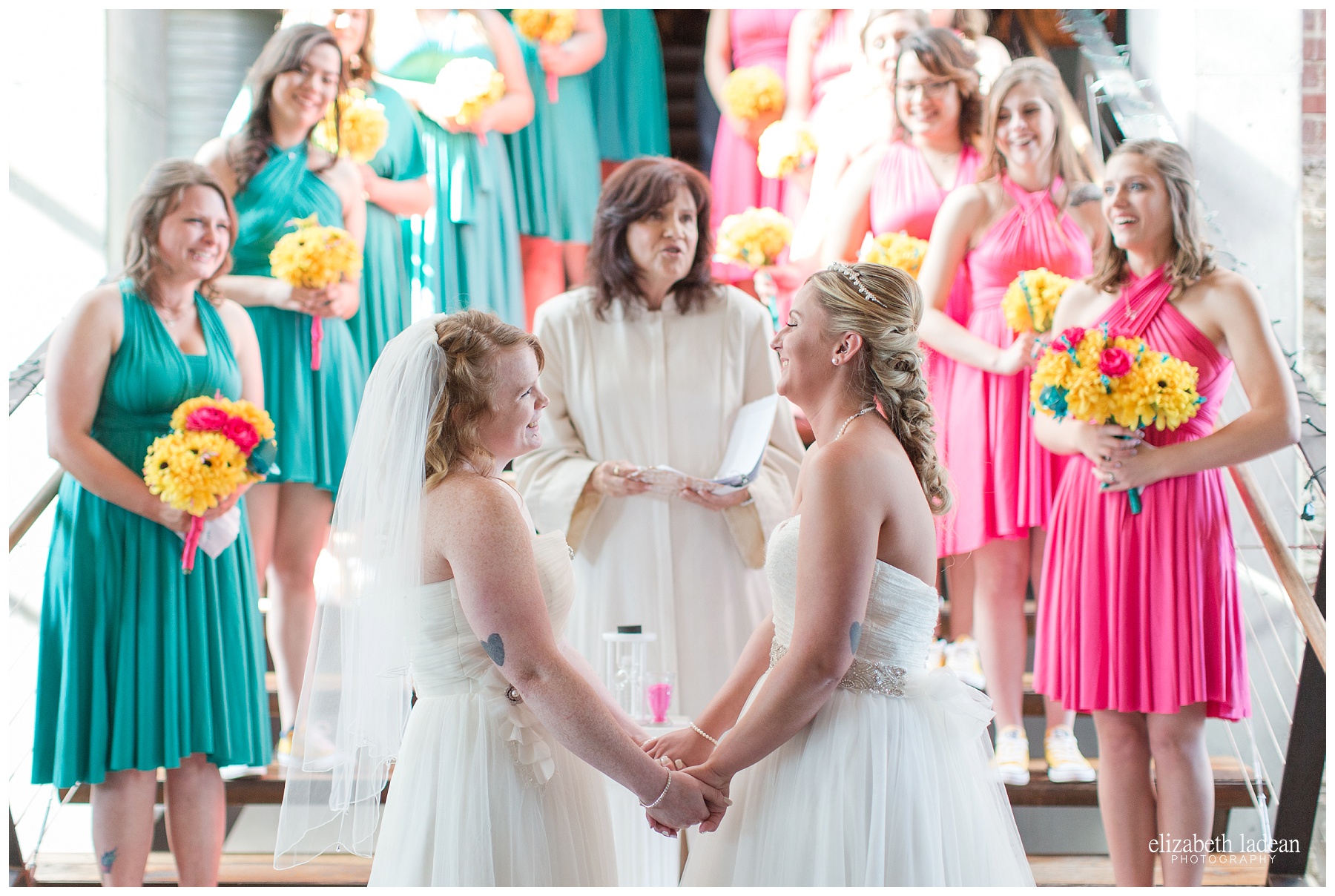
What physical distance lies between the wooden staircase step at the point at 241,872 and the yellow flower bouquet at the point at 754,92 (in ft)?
11.1

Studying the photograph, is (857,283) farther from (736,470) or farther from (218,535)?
(218,535)

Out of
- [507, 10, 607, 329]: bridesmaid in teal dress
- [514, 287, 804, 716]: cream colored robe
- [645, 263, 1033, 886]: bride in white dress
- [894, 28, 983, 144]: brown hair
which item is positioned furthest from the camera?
[507, 10, 607, 329]: bridesmaid in teal dress

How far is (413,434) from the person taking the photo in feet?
6.75

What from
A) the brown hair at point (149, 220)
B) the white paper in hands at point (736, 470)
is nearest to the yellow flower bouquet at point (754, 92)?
the white paper in hands at point (736, 470)

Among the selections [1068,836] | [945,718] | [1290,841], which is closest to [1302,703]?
[1290,841]

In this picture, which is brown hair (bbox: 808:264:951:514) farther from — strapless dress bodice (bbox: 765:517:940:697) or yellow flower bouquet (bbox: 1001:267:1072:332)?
yellow flower bouquet (bbox: 1001:267:1072:332)

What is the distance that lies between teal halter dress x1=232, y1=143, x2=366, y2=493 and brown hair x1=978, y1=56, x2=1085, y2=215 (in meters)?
2.56

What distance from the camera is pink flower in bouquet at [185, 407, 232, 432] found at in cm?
306

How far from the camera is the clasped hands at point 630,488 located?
3.11 m

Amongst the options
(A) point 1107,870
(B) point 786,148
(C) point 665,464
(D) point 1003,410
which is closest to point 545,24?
(B) point 786,148

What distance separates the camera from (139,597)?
311 cm

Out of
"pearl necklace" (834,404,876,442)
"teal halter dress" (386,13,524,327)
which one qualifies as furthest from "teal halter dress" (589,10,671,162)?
"pearl necklace" (834,404,876,442)

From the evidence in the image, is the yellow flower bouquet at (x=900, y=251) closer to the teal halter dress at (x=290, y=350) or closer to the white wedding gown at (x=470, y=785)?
the teal halter dress at (x=290, y=350)

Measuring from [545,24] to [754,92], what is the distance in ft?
3.15
